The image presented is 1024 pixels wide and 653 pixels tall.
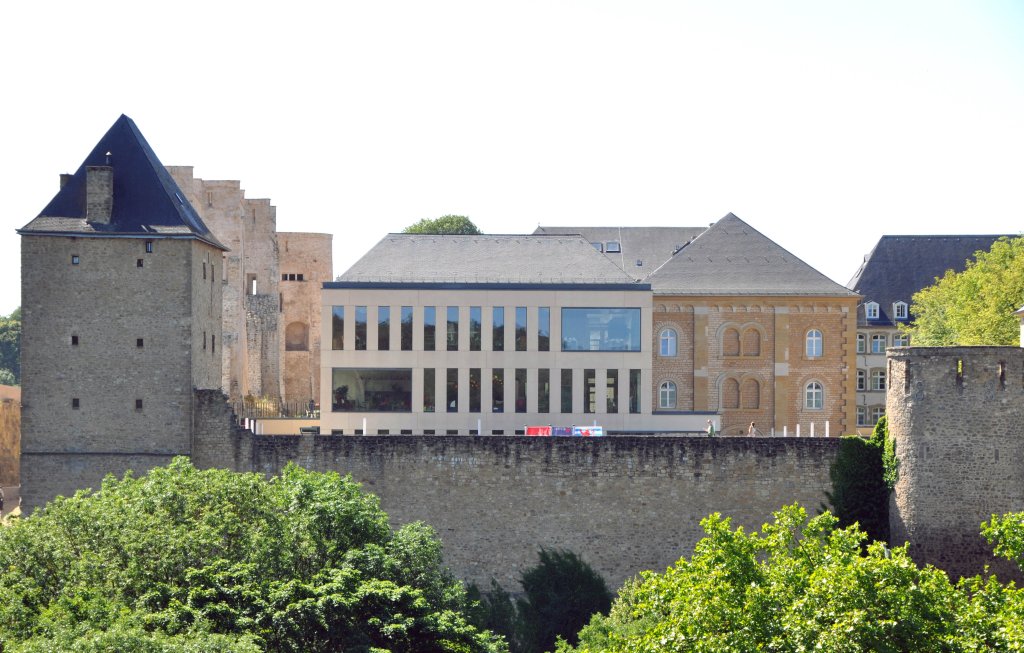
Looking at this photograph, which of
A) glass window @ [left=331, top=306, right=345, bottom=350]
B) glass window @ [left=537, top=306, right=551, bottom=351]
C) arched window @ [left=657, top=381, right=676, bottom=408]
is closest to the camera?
glass window @ [left=331, top=306, right=345, bottom=350]

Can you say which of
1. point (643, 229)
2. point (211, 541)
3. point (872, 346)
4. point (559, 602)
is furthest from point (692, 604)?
point (872, 346)

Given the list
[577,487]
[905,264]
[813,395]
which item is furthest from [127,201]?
[905,264]

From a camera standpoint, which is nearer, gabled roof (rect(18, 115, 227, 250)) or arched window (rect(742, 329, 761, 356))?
gabled roof (rect(18, 115, 227, 250))

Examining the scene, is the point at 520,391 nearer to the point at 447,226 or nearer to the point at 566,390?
the point at 566,390

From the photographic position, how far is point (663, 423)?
147 feet

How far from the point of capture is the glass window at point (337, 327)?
4431cm

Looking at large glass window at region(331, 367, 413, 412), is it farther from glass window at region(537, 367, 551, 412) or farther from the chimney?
the chimney

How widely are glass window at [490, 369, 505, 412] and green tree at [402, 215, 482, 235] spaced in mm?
28417

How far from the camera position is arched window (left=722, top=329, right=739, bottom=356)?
51656 mm

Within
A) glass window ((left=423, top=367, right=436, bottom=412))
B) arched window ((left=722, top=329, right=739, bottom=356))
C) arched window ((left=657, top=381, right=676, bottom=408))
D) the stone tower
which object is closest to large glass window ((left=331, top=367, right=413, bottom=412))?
glass window ((left=423, top=367, right=436, bottom=412))

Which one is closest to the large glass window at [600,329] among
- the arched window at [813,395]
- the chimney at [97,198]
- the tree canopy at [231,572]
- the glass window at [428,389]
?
the glass window at [428,389]

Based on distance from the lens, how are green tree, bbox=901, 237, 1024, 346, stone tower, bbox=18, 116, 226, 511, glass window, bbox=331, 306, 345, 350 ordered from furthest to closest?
green tree, bbox=901, 237, 1024, 346 < glass window, bbox=331, 306, 345, 350 < stone tower, bbox=18, 116, 226, 511

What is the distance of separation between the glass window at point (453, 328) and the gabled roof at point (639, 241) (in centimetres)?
1262

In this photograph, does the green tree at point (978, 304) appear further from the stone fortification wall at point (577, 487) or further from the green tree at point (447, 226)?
the green tree at point (447, 226)
